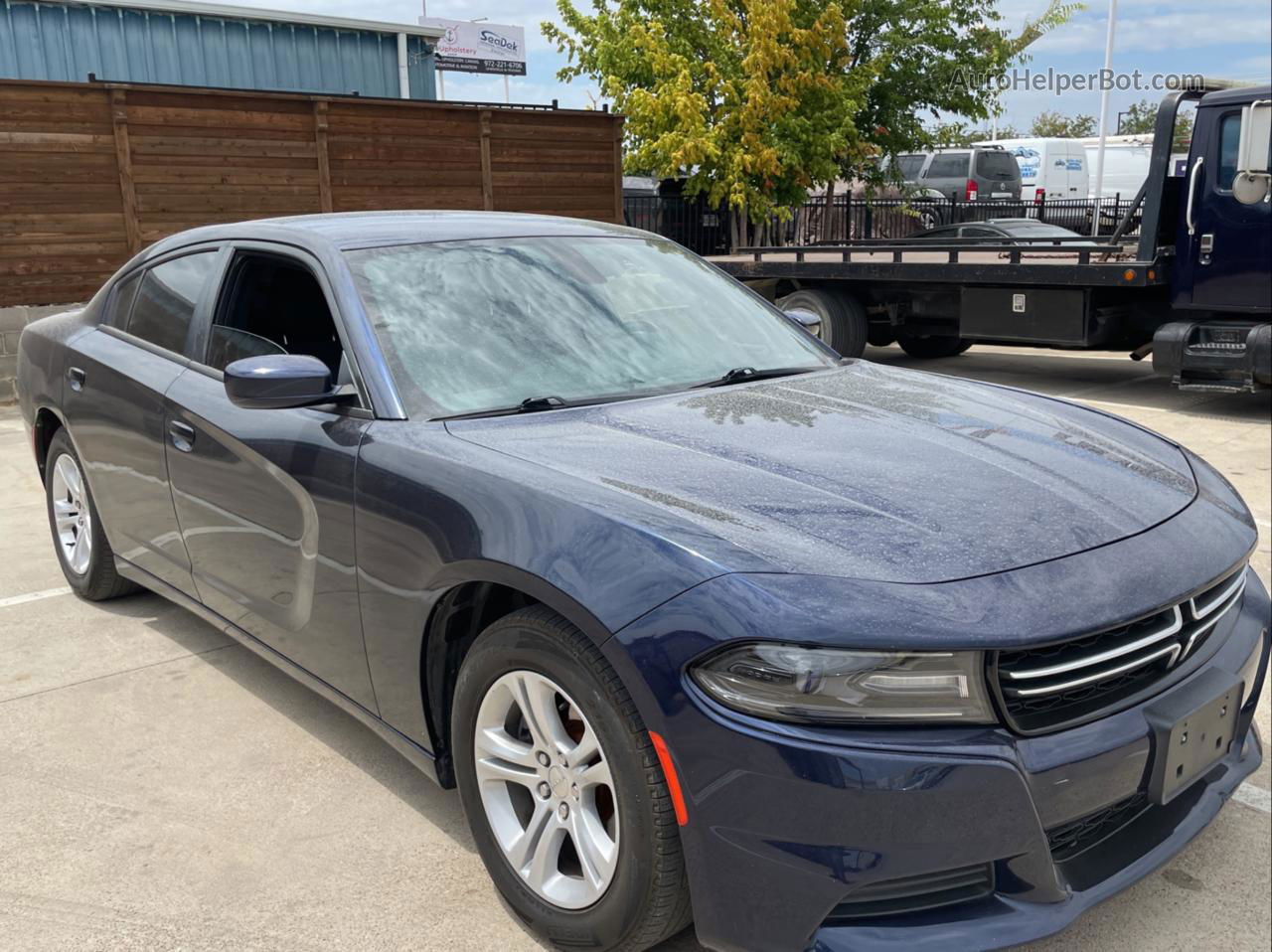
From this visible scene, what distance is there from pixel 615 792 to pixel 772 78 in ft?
52.1

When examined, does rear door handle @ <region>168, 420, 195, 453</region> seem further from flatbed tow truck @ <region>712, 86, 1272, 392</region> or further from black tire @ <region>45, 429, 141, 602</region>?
flatbed tow truck @ <region>712, 86, 1272, 392</region>

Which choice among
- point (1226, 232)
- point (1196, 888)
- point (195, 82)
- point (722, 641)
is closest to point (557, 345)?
point (722, 641)

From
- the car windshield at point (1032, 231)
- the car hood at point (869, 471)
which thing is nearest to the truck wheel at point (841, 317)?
the car windshield at point (1032, 231)

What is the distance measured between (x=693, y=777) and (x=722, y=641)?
25 centimetres

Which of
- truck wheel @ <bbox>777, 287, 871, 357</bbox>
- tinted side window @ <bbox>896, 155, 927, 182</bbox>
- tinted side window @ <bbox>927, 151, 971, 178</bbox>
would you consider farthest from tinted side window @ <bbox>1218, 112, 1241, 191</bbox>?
tinted side window @ <bbox>896, 155, 927, 182</bbox>

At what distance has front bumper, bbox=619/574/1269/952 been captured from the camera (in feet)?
6.28

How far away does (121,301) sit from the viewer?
429cm

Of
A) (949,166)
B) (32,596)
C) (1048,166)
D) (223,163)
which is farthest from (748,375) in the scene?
(1048,166)

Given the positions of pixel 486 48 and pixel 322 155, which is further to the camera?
pixel 486 48

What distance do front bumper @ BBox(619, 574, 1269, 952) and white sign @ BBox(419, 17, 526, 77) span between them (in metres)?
55.2

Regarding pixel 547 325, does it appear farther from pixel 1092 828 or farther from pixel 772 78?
pixel 772 78

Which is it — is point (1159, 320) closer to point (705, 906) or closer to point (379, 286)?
point (379, 286)

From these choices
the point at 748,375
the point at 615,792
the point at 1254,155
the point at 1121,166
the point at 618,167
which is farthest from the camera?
the point at 1121,166

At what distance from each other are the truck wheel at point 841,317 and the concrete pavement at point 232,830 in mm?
8129
